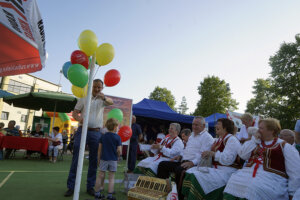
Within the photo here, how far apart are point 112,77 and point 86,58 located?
488mm

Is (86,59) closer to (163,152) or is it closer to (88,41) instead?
(88,41)

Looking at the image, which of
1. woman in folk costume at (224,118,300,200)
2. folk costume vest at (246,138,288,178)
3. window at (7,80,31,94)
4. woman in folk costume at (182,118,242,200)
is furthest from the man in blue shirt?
window at (7,80,31,94)

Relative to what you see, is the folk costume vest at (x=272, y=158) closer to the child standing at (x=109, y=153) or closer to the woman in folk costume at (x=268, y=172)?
the woman in folk costume at (x=268, y=172)

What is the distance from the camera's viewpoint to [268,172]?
2.23 m

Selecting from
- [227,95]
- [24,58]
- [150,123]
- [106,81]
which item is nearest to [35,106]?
[150,123]

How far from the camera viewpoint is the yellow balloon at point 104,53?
3078 millimetres

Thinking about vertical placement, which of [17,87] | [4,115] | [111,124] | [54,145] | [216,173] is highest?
[17,87]

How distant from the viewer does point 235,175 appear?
7.91 ft

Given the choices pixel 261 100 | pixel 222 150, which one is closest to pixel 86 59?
pixel 222 150

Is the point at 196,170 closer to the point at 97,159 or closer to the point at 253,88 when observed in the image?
the point at 97,159

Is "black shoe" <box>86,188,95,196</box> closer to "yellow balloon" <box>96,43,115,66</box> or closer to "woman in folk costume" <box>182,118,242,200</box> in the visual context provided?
"woman in folk costume" <box>182,118,242,200</box>

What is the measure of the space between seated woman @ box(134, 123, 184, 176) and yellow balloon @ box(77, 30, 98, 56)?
80.9 inches

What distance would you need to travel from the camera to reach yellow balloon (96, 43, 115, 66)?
10.1 feet

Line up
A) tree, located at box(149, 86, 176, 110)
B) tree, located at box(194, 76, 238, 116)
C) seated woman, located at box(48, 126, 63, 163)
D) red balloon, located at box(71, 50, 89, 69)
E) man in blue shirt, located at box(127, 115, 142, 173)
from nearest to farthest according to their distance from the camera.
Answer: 1. red balloon, located at box(71, 50, 89, 69)
2. man in blue shirt, located at box(127, 115, 142, 173)
3. seated woman, located at box(48, 126, 63, 163)
4. tree, located at box(194, 76, 238, 116)
5. tree, located at box(149, 86, 176, 110)
